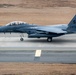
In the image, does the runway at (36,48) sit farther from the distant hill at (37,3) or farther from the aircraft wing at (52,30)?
the distant hill at (37,3)

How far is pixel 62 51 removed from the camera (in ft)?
97.1

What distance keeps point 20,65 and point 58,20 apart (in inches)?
880

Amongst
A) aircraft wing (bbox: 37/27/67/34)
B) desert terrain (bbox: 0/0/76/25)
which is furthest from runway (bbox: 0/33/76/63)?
desert terrain (bbox: 0/0/76/25)

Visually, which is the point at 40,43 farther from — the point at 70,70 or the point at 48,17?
the point at 48,17

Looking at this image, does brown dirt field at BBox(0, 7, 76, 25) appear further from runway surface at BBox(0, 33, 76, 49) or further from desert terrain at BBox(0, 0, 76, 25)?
runway surface at BBox(0, 33, 76, 49)

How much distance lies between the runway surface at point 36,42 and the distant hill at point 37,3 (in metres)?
22.5

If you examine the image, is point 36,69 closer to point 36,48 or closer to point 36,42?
point 36,48

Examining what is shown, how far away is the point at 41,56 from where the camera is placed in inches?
1093

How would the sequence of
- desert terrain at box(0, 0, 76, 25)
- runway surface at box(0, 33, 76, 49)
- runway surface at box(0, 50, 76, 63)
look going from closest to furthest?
runway surface at box(0, 50, 76, 63), runway surface at box(0, 33, 76, 49), desert terrain at box(0, 0, 76, 25)

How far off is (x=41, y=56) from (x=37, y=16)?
22185 mm

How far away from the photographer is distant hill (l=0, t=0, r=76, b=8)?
5938cm

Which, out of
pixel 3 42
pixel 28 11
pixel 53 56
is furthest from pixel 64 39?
pixel 28 11

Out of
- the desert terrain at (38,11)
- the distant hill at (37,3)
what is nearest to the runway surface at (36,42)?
the desert terrain at (38,11)

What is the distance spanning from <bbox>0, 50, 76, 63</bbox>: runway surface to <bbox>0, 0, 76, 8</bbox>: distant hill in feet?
98.0
